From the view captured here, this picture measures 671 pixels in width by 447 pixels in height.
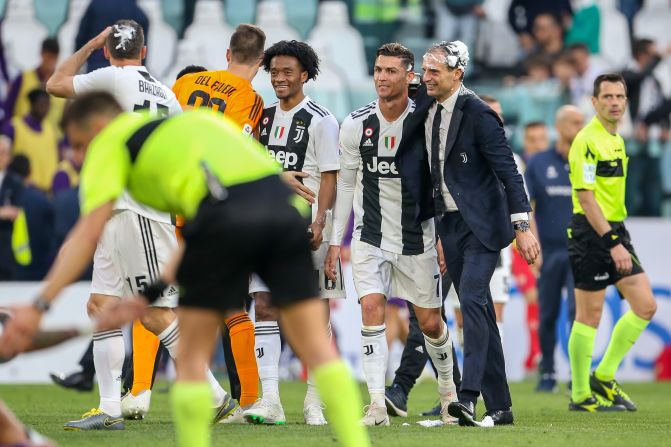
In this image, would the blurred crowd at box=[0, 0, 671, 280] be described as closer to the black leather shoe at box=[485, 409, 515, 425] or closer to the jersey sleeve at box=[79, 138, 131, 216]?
the black leather shoe at box=[485, 409, 515, 425]

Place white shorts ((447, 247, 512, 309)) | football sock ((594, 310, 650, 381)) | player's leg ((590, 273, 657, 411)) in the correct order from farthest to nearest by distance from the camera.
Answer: white shorts ((447, 247, 512, 309)) < football sock ((594, 310, 650, 381)) < player's leg ((590, 273, 657, 411))

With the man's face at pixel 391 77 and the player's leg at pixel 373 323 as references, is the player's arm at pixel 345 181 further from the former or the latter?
the man's face at pixel 391 77

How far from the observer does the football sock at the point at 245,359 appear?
29.2ft

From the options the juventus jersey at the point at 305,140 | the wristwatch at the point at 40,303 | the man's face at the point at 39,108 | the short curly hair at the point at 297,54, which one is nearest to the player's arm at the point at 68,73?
the short curly hair at the point at 297,54

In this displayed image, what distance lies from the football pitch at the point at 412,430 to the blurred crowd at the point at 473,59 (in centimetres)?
470

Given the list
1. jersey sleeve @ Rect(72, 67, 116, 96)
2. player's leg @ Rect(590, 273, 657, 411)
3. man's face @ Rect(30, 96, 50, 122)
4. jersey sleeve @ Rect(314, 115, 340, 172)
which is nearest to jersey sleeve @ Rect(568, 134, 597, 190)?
player's leg @ Rect(590, 273, 657, 411)

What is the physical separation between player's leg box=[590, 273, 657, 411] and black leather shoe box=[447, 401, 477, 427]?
107 inches

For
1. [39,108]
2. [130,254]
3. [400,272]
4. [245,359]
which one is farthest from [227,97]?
[39,108]

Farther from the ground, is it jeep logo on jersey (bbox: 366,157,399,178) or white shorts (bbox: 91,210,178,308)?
jeep logo on jersey (bbox: 366,157,399,178)

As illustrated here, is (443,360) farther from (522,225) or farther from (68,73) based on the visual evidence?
(68,73)

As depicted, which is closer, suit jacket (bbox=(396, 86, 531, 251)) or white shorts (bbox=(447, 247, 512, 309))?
suit jacket (bbox=(396, 86, 531, 251))

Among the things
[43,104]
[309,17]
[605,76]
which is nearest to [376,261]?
[605,76]

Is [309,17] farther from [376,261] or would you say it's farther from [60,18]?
[376,261]

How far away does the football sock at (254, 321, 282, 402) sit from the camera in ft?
28.5
